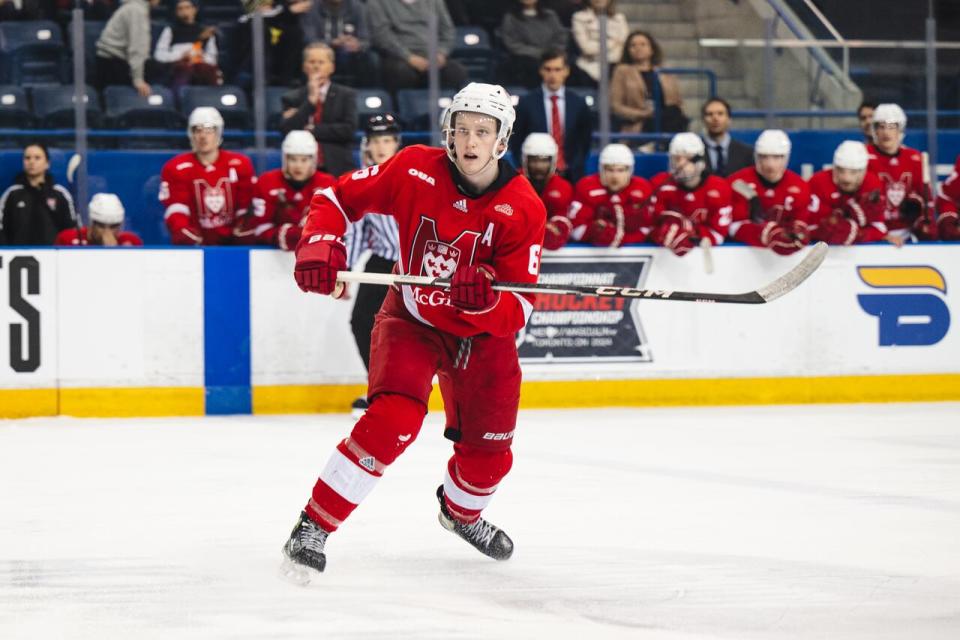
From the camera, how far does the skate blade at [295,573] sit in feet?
11.9

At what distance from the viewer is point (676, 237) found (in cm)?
754

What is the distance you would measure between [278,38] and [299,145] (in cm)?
147

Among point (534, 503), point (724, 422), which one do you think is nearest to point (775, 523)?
point (534, 503)

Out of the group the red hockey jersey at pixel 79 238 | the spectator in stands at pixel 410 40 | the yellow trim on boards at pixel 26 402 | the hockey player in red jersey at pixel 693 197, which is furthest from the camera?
the spectator in stands at pixel 410 40

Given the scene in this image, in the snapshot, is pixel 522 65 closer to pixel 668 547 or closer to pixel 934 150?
pixel 934 150

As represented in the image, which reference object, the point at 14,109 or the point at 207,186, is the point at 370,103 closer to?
the point at 207,186

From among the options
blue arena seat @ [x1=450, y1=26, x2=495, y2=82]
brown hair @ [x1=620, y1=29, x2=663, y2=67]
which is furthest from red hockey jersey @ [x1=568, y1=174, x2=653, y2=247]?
blue arena seat @ [x1=450, y1=26, x2=495, y2=82]

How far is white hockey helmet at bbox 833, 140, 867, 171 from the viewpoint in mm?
7867

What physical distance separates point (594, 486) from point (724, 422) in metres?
1.97

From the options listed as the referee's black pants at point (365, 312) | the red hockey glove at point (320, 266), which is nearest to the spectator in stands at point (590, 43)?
the referee's black pants at point (365, 312)

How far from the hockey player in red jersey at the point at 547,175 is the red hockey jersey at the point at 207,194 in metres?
1.47

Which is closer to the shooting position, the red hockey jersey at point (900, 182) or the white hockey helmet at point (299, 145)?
the white hockey helmet at point (299, 145)

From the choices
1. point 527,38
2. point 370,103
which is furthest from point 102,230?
point 527,38

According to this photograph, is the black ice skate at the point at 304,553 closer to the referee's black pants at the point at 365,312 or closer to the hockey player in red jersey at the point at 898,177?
the referee's black pants at the point at 365,312
